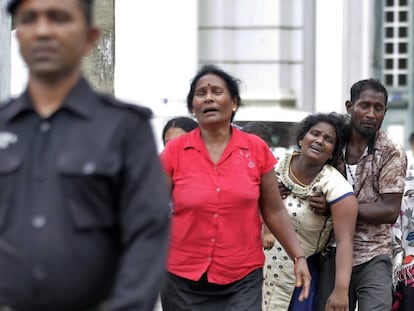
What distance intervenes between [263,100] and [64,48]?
48.8 feet

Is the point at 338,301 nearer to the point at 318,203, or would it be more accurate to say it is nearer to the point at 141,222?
the point at 318,203

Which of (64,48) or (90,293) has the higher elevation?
(64,48)

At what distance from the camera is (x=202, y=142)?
21.7 ft

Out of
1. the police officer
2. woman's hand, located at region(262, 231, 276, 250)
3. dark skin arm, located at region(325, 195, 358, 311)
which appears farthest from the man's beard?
the police officer

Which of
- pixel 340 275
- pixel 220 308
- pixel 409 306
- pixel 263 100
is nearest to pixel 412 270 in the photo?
pixel 409 306

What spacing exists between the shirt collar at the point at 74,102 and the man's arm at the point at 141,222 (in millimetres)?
152

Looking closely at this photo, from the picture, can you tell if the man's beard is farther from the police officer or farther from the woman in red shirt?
the police officer

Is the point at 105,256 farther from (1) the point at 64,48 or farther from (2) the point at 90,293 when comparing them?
(1) the point at 64,48

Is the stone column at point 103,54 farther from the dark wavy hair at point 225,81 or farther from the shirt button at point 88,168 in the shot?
the shirt button at point 88,168

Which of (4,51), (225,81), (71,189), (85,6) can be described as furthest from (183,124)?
(71,189)

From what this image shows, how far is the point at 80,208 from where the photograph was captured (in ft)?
12.6

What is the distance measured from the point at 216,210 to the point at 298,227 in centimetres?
119

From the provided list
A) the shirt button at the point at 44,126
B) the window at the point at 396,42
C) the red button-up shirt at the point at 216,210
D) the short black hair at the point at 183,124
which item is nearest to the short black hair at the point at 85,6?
the shirt button at the point at 44,126

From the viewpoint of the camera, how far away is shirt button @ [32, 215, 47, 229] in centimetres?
381
